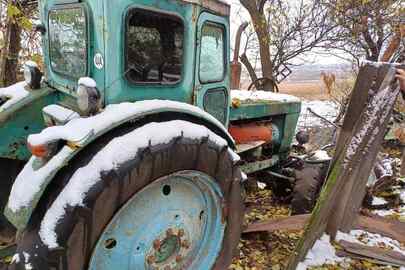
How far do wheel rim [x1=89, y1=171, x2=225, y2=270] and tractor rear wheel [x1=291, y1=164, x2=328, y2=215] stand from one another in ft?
3.91

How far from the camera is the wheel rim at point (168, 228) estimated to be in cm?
193

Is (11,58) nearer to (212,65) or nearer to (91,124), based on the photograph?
(212,65)

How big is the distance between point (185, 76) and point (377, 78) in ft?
4.50

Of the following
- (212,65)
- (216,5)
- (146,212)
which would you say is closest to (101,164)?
(146,212)

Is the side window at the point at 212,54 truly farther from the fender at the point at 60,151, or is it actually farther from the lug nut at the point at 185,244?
the lug nut at the point at 185,244

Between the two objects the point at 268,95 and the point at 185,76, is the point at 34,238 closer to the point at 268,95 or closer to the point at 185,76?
the point at 185,76

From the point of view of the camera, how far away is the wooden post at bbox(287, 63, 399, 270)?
2.50 metres

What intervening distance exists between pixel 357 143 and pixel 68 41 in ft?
6.86

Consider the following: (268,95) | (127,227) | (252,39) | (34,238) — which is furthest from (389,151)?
(34,238)

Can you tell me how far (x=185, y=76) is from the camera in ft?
7.59

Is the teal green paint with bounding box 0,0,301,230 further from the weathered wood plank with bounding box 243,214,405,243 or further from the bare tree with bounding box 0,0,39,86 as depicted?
the bare tree with bounding box 0,0,39,86

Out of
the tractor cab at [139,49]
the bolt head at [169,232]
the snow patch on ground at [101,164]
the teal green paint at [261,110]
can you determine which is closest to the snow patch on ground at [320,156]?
the teal green paint at [261,110]

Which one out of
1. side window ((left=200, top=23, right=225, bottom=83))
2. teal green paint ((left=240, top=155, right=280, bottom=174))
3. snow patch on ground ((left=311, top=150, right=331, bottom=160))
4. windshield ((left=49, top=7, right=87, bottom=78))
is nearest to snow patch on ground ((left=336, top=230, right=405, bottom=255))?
snow patch on ground ((left=311, top=150, right=331, bottom=160))

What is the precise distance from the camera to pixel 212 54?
261cm
